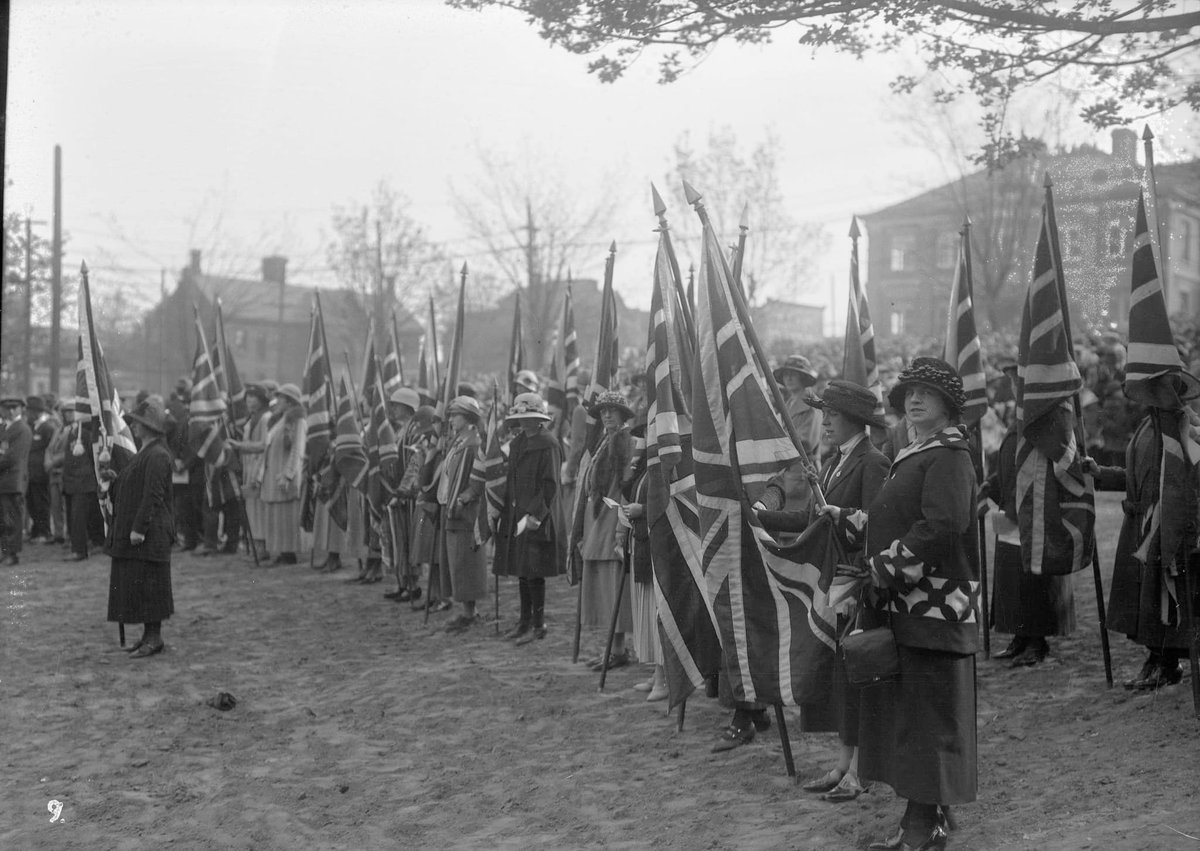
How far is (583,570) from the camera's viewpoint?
9.38 metres

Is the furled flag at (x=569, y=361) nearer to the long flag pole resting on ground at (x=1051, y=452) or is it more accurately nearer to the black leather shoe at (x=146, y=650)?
the black leather shoe at (x=146, y=650)

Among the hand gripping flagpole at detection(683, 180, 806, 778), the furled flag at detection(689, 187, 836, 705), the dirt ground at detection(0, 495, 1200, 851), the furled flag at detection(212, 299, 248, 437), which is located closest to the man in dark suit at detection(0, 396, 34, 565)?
the furled flag at detection(212, 299, 248, 437)

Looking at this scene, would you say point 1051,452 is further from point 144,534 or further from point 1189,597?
point 144,534

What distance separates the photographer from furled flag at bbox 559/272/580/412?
46.4 ft

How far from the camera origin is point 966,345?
884 cm

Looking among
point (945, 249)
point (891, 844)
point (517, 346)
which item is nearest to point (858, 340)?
point (891, 844)

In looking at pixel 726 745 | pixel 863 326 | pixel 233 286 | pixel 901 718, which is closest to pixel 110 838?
pixel 726 745

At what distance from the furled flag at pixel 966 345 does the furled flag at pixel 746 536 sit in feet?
9.39

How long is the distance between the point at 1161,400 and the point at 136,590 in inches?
312

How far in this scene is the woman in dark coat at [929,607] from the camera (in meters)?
4.98

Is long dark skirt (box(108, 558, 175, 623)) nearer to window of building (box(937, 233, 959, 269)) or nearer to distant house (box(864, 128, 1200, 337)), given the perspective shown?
distant house (box(864, 128, 1200, 337))

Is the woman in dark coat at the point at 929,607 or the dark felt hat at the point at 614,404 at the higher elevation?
the dark felt hat at the point at 614,404

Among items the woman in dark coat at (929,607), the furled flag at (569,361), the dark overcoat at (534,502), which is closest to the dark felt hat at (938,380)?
the woman in dark coat at (929,607)

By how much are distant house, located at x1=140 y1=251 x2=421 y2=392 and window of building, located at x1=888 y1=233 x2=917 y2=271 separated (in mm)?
13354
